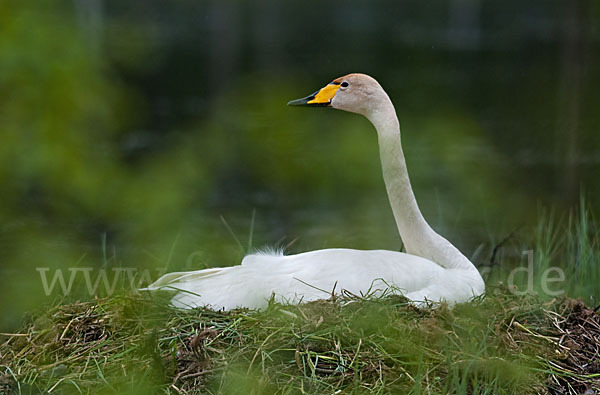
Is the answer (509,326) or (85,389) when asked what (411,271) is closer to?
(509,326)

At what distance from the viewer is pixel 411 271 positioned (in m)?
4.03

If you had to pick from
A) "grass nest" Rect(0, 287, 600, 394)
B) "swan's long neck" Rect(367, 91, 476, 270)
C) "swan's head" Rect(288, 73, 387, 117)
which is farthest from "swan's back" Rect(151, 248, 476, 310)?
"swan's head" Rect(288, 73, 387, 117)

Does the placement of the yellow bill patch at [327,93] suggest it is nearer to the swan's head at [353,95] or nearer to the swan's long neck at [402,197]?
the swan's head at [353,95]

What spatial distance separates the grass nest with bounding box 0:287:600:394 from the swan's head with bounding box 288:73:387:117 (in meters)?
1.43

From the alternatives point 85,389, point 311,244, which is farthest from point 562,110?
point 85,389

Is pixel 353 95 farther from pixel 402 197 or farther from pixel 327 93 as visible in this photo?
pixel 402 197

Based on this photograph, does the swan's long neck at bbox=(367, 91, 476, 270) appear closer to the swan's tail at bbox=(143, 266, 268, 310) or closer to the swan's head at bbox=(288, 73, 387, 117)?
the swan's head at bbox=(288, 73, 387, 117)

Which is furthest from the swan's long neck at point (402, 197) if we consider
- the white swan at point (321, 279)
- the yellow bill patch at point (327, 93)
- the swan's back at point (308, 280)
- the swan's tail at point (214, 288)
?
the swan's tail at point (214, 288)

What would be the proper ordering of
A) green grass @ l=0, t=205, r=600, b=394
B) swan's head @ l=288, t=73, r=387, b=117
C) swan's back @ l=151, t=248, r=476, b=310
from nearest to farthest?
1. green grass @ l=0, t=205, r=600, b=394
2. swan's back @ l=151, t=248, r=476, b=310
3. swan's head @ l=288, t=73, r=387, b=117

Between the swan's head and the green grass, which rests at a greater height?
the swan's head

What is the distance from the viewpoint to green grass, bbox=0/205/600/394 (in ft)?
9.87

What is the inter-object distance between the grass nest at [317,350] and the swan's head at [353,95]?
1428 millimetres

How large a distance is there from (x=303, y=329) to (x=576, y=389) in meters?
1.16

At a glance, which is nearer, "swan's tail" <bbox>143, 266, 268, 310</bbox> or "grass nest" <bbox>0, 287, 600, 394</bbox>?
"grass nest" <bbox>0, 287, 600, 394</bbox>
